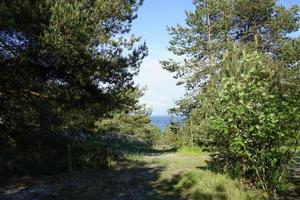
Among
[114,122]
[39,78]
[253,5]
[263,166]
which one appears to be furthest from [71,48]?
[114,122]

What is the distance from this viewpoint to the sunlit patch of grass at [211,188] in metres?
9.91

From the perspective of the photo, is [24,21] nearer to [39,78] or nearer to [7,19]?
[7,19]

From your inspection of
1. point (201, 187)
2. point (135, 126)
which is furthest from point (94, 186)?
point (135, 126)

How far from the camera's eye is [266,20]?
34188 mm

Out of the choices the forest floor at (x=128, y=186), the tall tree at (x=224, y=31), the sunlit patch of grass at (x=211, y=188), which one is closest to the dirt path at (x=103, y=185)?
the forest floor at (x=128, y=186)

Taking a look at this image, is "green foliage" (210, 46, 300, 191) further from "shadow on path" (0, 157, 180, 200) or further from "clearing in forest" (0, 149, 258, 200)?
"shadow on path" (0, 157, 180, 200)

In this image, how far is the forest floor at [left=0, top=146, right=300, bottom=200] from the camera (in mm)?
10263

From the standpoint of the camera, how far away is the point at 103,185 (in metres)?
11.6

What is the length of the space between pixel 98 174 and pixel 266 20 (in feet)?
81.6

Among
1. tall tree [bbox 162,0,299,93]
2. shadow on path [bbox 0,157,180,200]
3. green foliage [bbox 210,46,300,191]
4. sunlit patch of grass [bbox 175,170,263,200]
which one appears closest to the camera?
green foliage [bbox 210,46,300,191]

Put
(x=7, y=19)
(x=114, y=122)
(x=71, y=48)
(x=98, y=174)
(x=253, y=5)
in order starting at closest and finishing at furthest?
1. (x=7, y=19)
2. (x=71, y=48)
3. (x=98, y=174)
4. (x=253, y=5)
5. (x=114, y=122)

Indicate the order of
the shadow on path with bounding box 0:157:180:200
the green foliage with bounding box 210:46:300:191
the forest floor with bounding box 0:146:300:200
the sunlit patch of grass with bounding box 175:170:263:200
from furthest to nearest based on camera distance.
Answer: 1. the shadow on path with bounding box 0:157:180:200
2. the forest floor with bounding box 0:146:300:200
3. the sunlit patch of grass with bounding box 175:170:263:200
4. the green foliage with bounding box 210:46:300:191

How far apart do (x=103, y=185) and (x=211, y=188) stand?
2.93m

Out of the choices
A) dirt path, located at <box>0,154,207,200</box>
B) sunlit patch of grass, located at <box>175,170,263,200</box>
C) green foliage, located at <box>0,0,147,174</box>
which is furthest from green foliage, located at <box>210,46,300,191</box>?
green foliage, located at <box>0,0,147,174</box>
